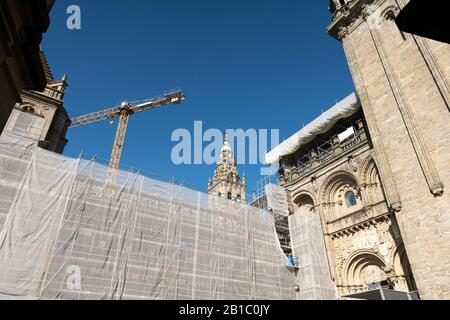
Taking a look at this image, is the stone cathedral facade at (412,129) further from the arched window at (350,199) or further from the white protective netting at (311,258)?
the white protective netting at (311,258)

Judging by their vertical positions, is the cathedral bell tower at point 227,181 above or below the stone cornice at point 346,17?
above

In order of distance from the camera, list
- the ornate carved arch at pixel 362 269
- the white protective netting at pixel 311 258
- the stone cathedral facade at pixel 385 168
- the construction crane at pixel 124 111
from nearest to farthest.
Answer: the stone cathedral facade at pixel 385 168 < the ornate carved arch at pixel 362 269 < the white protective netting at pixel 311 258 < the construction crane at pixel 124 111

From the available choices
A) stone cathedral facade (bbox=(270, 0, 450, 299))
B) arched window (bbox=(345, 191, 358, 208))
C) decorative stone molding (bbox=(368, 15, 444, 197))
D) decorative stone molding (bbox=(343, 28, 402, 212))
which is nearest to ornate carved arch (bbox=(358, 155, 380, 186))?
stone cathedral facade (bbox=(270, 0, 450, 299))

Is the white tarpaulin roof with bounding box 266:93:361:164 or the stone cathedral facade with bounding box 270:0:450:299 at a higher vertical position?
the white tarpaulin roof with bounding box 266:93:361:164

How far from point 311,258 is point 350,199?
4.30 m

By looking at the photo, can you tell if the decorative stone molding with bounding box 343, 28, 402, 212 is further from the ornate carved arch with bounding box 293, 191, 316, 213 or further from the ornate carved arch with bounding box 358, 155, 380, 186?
the ornate carved arch with bounding box 293, 191, 316, 213

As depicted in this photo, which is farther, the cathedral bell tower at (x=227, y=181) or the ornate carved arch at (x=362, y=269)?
the cathedral bell tower at (x=227, y=181)

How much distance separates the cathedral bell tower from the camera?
41.2m

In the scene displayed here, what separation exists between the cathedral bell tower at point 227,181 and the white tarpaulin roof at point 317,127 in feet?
52.2

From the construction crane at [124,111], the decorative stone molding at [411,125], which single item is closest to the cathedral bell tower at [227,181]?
the construction crane at [124,111]

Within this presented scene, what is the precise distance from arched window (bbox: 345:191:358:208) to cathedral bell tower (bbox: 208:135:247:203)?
2048 centimetres

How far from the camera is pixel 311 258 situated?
17938 mm

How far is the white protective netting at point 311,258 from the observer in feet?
56.6
